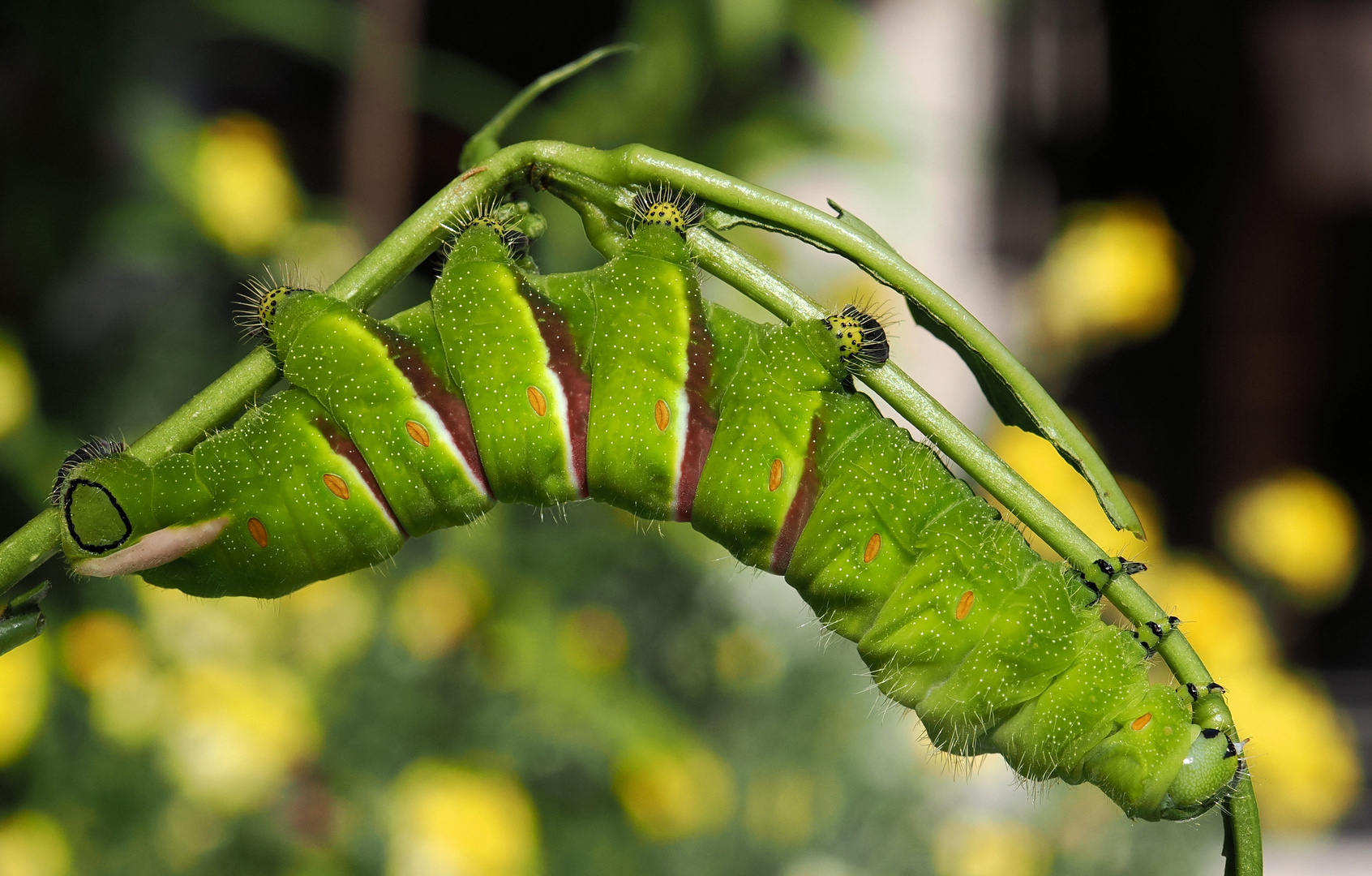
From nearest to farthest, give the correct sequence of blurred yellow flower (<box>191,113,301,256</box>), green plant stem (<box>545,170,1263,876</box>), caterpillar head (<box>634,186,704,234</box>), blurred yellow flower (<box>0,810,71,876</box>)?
green plant stem (<box>545,170,1263,876</box>)
caterpillar head (<box>634,186,704,234</box>)
blurred yellow flower (<box>0,810,71,876</box>)
blurred yellow flower (<box>191,113,301,256</box>)

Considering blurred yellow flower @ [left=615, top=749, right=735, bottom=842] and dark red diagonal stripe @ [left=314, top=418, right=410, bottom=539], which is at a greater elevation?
blurred yellow flower @ [left=615, top=749, right=735, bottom=842]

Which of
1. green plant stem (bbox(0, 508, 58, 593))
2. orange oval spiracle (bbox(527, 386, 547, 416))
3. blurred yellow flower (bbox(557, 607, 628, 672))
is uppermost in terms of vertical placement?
blurred yellow flower (bbox(557, 607, 628, 672))

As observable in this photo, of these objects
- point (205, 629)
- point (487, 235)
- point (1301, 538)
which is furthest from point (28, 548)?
point (1301, 538)

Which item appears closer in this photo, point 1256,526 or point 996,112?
point 1256,526

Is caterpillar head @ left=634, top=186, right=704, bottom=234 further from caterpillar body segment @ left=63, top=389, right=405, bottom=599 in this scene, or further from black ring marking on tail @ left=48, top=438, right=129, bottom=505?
black ring marking on tail @ left=48, top=438, right=129, bottom=505

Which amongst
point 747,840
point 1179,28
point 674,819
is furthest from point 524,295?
point 1179,28

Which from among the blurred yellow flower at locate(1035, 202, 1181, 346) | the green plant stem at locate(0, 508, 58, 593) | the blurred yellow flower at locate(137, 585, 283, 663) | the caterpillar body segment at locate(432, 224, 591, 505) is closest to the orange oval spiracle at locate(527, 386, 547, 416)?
the caterpillar body segment at locate(432, 224, 591, 505)

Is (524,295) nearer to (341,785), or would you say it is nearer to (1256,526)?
(341,785)

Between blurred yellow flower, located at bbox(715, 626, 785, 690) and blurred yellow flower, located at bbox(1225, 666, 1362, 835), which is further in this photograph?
blurred yellow flower, located at bbox(715, 626, 785, 690)
